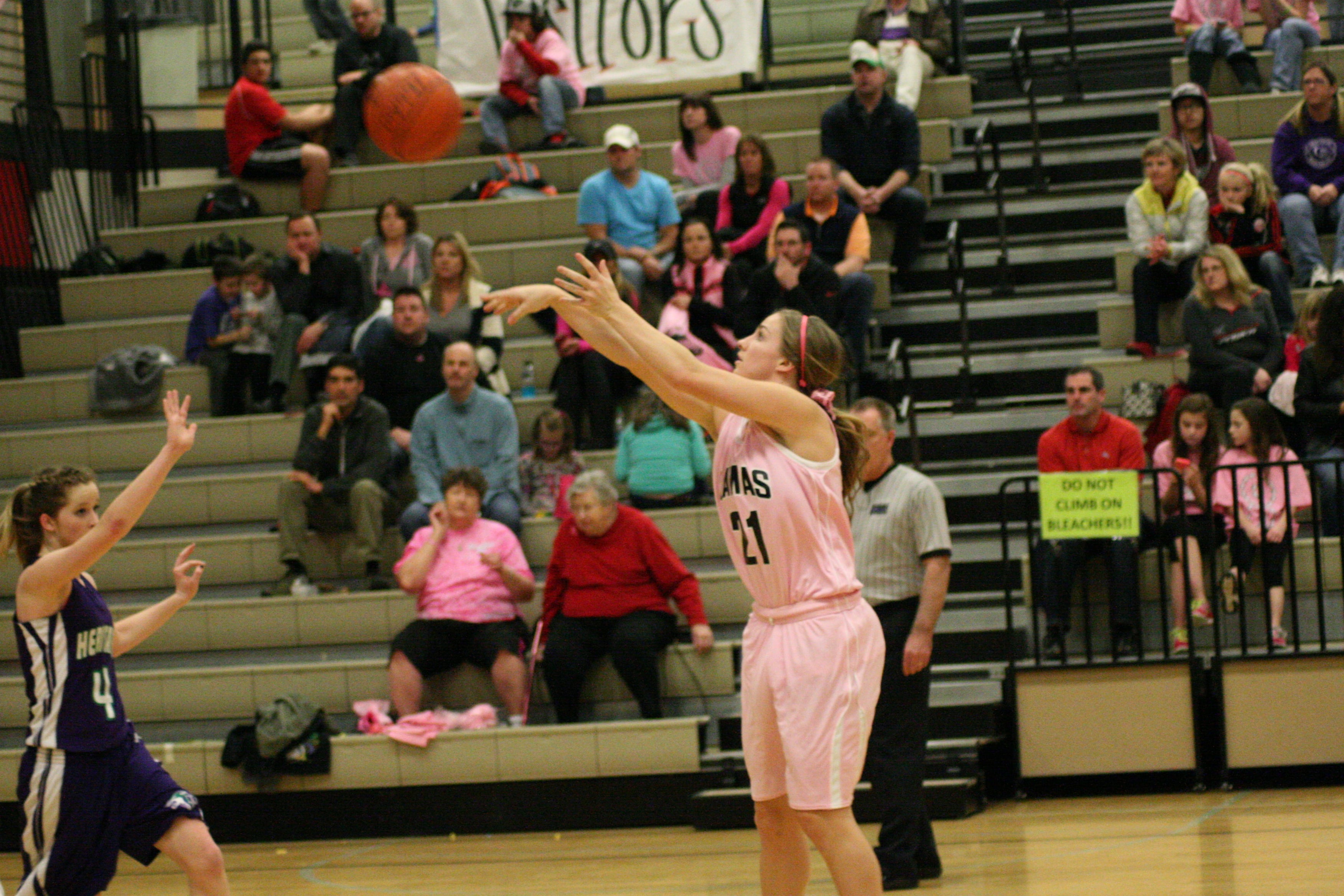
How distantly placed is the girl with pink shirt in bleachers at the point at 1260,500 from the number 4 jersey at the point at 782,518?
426cm

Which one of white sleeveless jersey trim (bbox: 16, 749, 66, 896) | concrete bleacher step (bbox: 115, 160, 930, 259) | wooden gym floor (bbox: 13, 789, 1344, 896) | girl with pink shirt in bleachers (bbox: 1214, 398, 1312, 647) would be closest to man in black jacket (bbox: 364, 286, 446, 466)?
concrete bleacher step (bbox: 115, 160, 930, 259)

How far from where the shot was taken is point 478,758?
8.30 metres

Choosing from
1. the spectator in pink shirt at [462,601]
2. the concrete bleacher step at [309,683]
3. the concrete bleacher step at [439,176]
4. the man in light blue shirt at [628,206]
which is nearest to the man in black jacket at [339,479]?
the concrete bleacher step at [309,683]

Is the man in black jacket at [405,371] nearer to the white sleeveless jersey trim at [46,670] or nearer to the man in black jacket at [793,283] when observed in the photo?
the man in black jacket at [793,283]

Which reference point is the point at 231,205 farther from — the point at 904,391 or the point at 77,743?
the point at 77,743

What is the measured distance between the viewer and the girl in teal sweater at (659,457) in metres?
9.25

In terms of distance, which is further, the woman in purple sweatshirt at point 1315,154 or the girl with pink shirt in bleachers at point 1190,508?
the woman in purple sweatshirt at point 1315,154

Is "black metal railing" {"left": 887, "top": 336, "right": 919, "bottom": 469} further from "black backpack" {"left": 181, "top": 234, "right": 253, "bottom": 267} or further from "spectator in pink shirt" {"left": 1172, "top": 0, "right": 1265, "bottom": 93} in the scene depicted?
"black backpack" {"left": 181, "top": 234, "right": 253, "bottom": 267}

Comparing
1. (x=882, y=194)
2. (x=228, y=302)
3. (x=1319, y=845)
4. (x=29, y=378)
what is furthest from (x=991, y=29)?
(x=1319, y=845)

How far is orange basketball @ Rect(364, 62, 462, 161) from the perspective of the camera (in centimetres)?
1099

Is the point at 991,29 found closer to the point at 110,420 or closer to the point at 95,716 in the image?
the point at 110,420

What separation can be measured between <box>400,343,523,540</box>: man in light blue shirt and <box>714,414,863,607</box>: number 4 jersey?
497 centimetres

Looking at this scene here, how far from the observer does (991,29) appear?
14570 millimetres

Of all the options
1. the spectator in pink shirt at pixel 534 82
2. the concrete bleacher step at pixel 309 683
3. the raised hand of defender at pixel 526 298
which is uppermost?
the spectator in pink shirt at pixel 534 82
